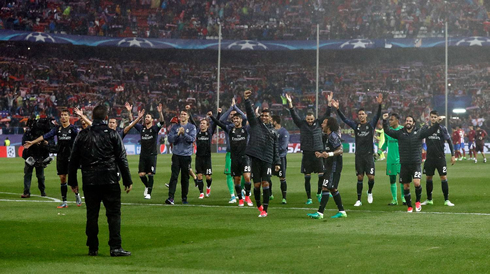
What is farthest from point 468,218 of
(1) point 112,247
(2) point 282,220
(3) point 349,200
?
(1) point 112,247

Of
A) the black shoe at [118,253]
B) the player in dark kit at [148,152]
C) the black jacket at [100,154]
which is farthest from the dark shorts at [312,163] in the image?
the black shoe at [118,253]

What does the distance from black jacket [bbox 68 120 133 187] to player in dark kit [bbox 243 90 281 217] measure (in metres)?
5.17

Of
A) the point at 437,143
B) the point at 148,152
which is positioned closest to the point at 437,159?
the point at 437,143

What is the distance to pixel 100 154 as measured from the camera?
10.4 metres

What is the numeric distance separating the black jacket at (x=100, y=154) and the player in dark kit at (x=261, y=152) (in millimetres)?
5175

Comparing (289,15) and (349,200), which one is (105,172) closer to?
(349,200)

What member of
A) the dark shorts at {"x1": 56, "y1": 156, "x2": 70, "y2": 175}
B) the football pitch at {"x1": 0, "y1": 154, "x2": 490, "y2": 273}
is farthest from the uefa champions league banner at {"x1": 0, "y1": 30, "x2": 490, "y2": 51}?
the dark shorts at {"x1": 56, "y1": 156, "x2": 70, "y2": 175}

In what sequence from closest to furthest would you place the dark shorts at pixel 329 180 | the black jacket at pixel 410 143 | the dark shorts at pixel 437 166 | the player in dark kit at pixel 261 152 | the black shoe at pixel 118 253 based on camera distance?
the black shoe at pixel 118 253
the dark shorts at pixel 329 180
the player in dark kit at pixel 261 152
the black jacket at pixel 410 143
the dark shorts at pixel 437 166

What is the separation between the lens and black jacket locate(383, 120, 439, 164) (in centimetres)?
1694

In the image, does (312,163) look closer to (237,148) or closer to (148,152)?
(237,148)

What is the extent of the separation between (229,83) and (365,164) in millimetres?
42467

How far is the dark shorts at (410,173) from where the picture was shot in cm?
1686

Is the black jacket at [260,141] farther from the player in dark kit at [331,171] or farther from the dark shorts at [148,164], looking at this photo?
the dark shorts at [148,164]

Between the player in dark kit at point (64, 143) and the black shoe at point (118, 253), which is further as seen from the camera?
the player in dark kit at point (64, 143)
